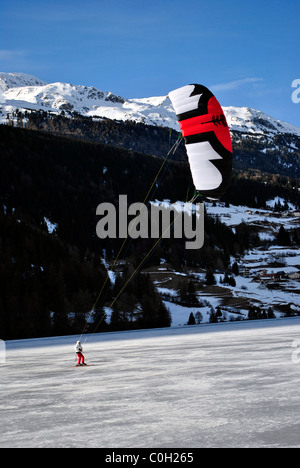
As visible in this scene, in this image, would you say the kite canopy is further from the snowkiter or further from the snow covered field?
the snowkiter

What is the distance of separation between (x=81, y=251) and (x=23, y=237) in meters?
42.6

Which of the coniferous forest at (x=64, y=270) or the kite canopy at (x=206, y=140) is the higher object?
the kite canopy at (x=206, y=140)

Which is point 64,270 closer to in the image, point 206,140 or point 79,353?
point 79,353

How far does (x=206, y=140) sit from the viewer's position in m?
17.7

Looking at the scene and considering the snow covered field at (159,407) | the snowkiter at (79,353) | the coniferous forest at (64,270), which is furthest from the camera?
the coniferous forest at (64,270)

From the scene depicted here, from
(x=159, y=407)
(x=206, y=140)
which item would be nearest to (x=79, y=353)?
(x=206, y=140)

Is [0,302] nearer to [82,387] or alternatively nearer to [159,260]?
[159,260]

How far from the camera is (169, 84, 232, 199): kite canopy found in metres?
17.6

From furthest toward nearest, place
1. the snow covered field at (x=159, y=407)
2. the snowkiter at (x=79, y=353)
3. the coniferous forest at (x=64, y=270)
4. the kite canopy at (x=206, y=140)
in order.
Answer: the coniferous forest at (x=64, y=270) → the snowkiter at (x=79, y=353) → the kite canopy at (x=206, y=140) → the snow covered field at (x=159, y=407)

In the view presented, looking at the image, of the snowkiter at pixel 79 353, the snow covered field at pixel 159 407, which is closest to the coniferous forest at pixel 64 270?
the snowkiter at pixel 79 353

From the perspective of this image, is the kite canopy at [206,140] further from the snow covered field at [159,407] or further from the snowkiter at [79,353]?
the snowkiter at [79,353]

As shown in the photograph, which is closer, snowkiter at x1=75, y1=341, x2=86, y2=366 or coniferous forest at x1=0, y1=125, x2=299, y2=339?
snowkiter at x1=75, y1=341, x2=86, y2=366

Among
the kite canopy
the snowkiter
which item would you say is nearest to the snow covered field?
the snowkiter

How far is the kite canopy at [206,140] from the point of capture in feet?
57.7
